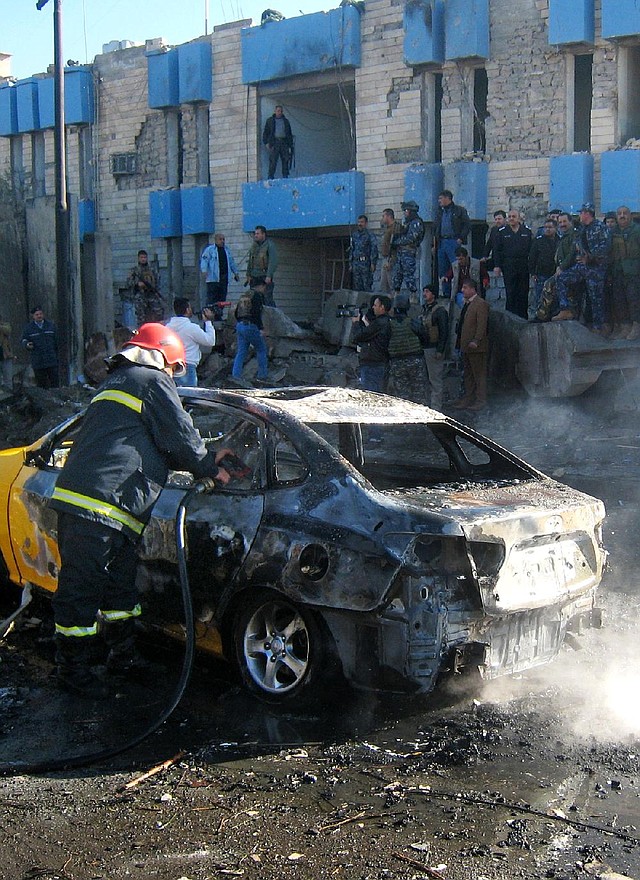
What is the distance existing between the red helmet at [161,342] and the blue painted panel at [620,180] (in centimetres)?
1174

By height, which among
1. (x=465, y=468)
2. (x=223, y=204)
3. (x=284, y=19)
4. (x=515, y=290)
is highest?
(x=284, y=19)

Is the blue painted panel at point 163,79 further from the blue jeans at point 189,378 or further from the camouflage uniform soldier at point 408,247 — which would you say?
the blue jeans at point 189,378

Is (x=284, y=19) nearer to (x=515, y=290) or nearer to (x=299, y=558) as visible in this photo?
(x=515, y=290)

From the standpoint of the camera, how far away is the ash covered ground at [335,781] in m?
3.53

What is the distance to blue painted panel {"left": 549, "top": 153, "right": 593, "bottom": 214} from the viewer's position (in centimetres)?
1623

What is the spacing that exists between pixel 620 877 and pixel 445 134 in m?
16.3

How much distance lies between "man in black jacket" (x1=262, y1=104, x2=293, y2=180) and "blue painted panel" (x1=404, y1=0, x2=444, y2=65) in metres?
2.82

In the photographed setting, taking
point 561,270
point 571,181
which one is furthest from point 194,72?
point 561,270

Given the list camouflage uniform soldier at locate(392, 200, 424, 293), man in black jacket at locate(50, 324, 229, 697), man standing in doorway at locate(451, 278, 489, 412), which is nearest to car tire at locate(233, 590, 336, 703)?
man in black jacket at locate(50, 324, 229, 697)

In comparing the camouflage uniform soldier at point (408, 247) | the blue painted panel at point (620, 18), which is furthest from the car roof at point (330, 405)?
the blue painted panel at point (620, 18)

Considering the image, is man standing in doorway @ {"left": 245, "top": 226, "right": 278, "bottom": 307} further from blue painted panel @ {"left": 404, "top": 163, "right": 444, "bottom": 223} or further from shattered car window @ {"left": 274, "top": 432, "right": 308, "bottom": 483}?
shattered car window @ {"left": 274, "top": 432, "right": 308, "bottom": 483}

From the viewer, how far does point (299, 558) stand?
15.9 feet

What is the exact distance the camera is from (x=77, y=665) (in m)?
5.23

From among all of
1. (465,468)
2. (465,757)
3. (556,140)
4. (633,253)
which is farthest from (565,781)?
(556,140)
